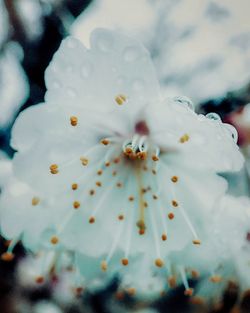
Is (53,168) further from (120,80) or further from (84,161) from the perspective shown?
(120,80)

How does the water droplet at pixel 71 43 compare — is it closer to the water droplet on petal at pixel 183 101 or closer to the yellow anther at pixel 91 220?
the water droplet on petal at pixel 183 101

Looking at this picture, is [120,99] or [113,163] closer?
[120,99]

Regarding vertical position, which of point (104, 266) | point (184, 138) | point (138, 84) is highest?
point (138, 84)

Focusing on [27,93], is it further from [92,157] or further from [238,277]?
[238,277]

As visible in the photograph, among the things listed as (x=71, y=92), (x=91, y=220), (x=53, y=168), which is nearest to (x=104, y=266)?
(x=91, y=220)

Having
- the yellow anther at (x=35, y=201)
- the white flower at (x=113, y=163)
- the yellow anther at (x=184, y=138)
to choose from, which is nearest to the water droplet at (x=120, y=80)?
the white flower at (x=113, y=163)

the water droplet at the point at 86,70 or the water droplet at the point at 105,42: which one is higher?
the water droplet at the point at 105,42

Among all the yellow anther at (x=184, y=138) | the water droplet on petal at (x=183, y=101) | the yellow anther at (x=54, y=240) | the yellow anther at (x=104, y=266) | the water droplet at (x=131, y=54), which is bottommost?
the yellow anther at (x=104, y=266)

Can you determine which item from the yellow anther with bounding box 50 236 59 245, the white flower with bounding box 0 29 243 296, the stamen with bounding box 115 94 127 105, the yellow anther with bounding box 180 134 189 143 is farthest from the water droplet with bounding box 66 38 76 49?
the yellow anther with bounding box 50 236 59 245

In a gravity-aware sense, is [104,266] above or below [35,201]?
below
